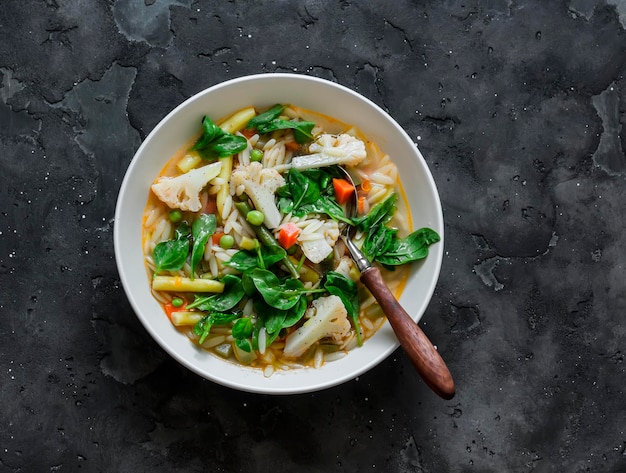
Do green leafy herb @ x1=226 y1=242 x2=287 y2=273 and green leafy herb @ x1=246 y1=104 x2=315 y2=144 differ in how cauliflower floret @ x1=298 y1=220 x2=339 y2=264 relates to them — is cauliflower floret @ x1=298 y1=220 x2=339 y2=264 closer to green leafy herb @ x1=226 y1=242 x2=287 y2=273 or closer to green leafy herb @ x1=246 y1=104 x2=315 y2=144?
green leafy herb @ x1=226 y1=242 x2=287 y2=273

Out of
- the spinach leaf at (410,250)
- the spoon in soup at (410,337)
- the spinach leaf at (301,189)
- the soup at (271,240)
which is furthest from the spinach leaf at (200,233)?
the spinach leaf at (410,250)

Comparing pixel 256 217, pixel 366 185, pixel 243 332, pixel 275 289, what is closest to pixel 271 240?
pixel 256 217

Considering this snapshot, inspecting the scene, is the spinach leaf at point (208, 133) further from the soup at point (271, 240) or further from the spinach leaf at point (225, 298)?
the spinach leaf at point (225, 298)

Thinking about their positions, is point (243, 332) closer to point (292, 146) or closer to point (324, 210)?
point (324, 210)

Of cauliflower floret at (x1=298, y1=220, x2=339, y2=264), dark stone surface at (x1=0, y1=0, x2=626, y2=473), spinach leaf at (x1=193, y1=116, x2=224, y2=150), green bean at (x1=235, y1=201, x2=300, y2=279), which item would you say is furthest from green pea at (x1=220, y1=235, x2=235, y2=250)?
dark stone surface at (x1=0, y1=0, x2=626, y2=473)

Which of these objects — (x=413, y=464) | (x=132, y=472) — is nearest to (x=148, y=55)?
(x=132, y=472)

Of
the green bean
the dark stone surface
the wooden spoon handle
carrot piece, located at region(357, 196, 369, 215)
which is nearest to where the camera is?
the wooden spoon handle

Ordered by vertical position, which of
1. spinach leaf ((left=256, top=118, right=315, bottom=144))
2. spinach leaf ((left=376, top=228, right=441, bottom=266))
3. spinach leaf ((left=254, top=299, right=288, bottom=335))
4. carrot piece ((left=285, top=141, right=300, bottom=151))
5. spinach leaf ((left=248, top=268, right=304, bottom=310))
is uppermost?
spinach leaf ((left=256, top=118, right=315, bottom=144))

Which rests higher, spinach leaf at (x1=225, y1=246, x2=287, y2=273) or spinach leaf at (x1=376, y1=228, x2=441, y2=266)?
spinach leaf at (x1=376, y1=228, x2=441, y2=266)
